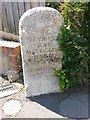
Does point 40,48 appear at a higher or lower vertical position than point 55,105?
higher

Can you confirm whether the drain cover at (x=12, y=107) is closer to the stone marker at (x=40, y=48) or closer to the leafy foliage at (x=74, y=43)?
the stone marker at (x=40, y=48)

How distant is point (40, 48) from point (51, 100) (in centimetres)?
86

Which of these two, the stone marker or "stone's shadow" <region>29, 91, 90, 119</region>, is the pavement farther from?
the stone marker

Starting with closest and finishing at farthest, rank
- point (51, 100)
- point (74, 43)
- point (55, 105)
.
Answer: point (74, 43) < point (55, 105) < point (51, 100)

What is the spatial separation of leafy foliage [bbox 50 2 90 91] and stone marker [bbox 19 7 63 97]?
12cm

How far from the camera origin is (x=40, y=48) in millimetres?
4254

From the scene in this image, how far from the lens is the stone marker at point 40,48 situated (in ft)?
13.2

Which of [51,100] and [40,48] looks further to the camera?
[51,100]

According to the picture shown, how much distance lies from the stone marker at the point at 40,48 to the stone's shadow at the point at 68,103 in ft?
0.44

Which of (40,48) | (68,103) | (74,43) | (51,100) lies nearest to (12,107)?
(51,100)

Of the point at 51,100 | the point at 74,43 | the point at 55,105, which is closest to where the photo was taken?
the point at 74,43

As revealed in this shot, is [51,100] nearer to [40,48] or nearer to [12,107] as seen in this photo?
[12,107]

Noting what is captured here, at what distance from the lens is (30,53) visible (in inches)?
167

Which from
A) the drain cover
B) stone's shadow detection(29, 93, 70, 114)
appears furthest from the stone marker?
the drain cover
